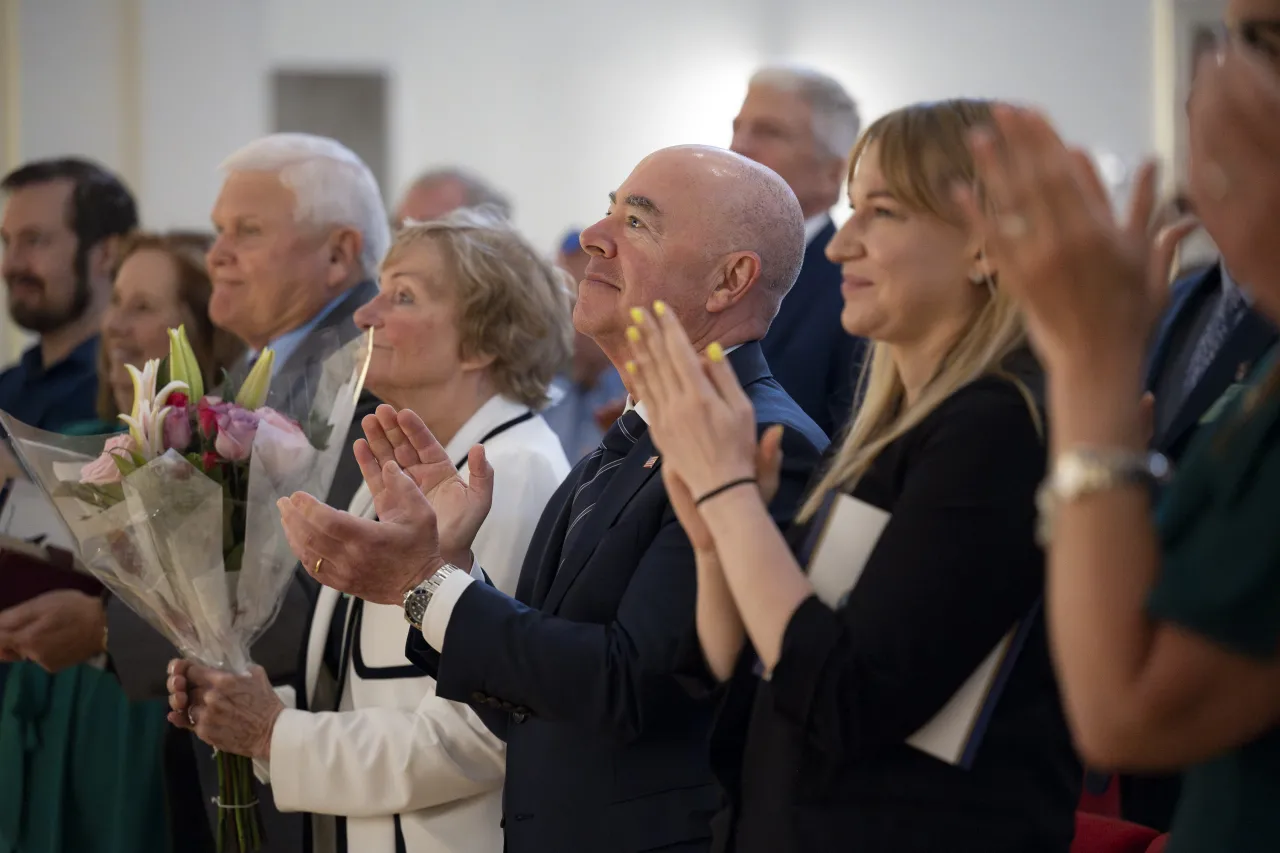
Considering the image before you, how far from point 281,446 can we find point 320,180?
117 cm

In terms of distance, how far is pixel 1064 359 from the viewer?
1.09 m

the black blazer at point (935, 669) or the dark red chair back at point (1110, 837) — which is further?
the dark red chair back at point (1110, 837)

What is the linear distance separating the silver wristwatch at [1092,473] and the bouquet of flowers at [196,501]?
1486 millimetres

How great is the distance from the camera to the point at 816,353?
9.77 feet

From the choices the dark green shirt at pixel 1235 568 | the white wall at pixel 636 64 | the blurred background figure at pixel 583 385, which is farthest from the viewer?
the white wall at pixel 636 64

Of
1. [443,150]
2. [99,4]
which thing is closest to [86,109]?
[99,4]

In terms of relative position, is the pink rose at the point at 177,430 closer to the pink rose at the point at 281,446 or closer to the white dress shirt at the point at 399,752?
the pink rose at the point at 281,446

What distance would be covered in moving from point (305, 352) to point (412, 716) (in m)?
0.70

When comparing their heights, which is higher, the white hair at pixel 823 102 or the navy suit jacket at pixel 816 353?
the white hair at pixel 823 102

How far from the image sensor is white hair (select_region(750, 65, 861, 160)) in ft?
11.5

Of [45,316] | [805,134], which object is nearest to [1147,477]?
[805,134]

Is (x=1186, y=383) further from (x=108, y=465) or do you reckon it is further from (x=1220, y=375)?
(x=108, y=465)

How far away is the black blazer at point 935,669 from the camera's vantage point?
1402mm

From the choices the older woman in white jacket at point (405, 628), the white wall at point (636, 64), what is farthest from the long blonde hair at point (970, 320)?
the white wall at point (636, 64)
